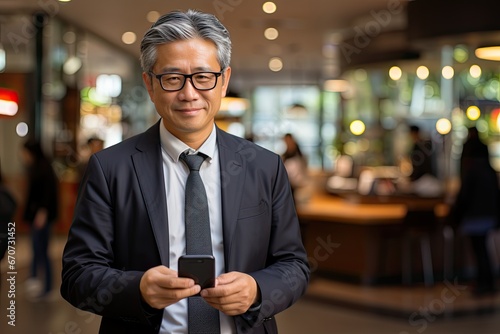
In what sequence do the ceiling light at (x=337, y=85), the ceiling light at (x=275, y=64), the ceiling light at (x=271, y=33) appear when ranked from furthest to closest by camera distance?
the ceiling light at (x=275, y=64) → the ceiling light at (x=337, y=85) → the ceiling light at (x=271, y=33)

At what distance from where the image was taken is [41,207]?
8.05 meters

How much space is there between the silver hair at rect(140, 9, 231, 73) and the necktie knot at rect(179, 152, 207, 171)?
0.77 feet

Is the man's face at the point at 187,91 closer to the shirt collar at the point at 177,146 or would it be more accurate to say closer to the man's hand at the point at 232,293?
the shirt collar at the point at 177,146

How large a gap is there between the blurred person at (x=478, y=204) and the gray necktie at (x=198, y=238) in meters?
6.99

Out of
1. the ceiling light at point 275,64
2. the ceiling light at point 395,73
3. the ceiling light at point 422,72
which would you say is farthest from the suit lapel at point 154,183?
the ceiling light at point 275,64

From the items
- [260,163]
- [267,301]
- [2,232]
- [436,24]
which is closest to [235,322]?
[267,301]

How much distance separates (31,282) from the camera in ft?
28.4

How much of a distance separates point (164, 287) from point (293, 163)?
7.67 m

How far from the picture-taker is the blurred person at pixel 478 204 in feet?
27.6

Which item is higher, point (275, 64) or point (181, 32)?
point (275, 64)

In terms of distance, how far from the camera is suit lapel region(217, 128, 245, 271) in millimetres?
1895

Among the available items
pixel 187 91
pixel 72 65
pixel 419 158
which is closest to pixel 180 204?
pixel 187 91

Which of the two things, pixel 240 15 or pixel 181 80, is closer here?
pixel 181 80
